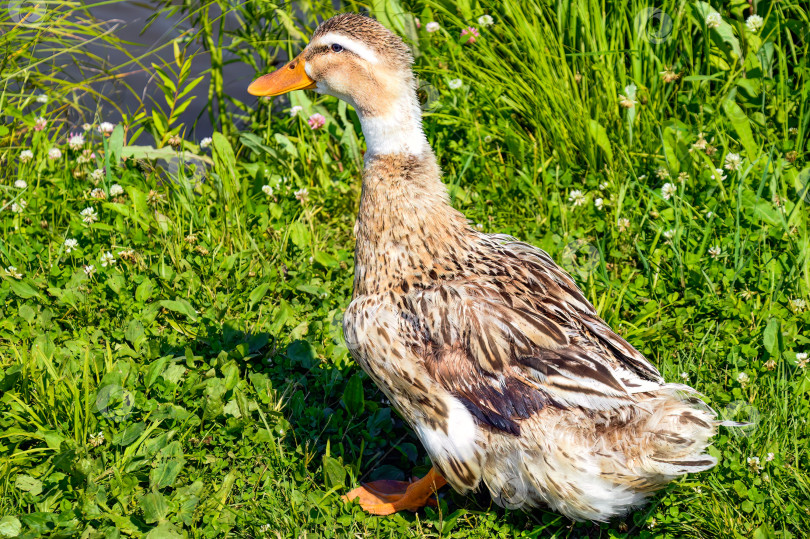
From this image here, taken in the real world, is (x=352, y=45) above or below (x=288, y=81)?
above

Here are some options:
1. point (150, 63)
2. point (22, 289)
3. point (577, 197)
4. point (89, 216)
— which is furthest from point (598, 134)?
point (150, 63)

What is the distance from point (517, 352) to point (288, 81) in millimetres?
1665

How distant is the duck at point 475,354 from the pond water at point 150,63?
303 centimetres

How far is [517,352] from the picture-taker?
10.2 ft

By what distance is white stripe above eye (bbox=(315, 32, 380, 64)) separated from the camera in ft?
10.9

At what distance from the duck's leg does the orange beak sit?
186 centimetres

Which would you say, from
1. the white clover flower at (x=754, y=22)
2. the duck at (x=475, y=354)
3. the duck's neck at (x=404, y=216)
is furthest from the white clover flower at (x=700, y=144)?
the duck's neck at (x=404, y=216)

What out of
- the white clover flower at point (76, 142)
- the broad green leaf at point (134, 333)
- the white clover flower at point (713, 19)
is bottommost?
the broad green leaf at point (134, 333)

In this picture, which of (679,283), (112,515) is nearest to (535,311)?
(679,283)

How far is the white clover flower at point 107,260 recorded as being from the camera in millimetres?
4355

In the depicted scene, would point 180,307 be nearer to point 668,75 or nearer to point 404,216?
point 404,216

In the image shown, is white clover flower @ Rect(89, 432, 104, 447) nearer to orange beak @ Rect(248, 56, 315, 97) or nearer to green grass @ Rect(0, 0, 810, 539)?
green grass @ Rect(0, 0, 810, 539)

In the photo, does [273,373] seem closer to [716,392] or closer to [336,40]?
[336,40]

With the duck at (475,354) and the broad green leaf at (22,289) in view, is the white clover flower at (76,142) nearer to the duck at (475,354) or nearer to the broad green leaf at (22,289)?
the broad green leaf at (22,289)
